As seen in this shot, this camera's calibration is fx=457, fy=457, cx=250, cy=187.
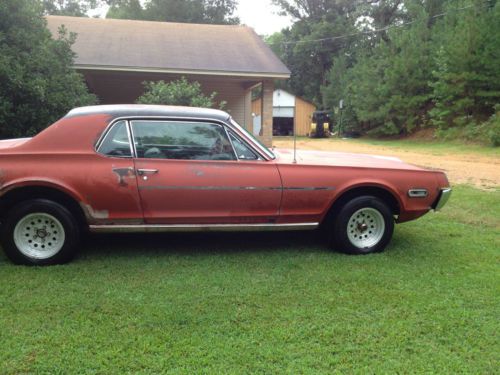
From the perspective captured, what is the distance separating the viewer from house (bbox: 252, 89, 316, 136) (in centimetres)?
3847

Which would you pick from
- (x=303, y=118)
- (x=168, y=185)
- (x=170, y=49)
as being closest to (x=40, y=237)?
(x=168, y=185)

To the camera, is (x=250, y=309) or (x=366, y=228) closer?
(x=250, y=309)

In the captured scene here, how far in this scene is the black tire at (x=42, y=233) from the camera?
439 cm

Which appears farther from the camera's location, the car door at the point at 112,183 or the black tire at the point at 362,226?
the black tire at the point at 362,226

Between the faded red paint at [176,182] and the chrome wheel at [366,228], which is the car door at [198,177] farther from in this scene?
the chrome wheel at [366,228]

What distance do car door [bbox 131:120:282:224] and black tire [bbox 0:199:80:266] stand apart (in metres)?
0.76

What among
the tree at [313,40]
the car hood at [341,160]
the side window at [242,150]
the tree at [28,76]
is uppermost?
the tree at [313,40]

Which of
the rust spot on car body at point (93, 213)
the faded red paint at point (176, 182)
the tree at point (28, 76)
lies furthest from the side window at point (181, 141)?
the tree at point (28, 76)

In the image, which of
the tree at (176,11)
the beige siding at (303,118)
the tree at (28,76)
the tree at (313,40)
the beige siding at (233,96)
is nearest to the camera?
the tree at (28,76)

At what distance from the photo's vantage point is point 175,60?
52.1 feet

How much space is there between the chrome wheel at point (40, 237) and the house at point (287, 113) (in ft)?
103

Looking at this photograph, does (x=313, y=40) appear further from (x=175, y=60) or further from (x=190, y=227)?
(x=190, y=227)

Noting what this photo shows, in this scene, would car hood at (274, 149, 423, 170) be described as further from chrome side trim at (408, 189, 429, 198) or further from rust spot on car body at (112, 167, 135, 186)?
rust spot on car body at (112, 167, 135, 186)

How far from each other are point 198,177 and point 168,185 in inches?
12.0
